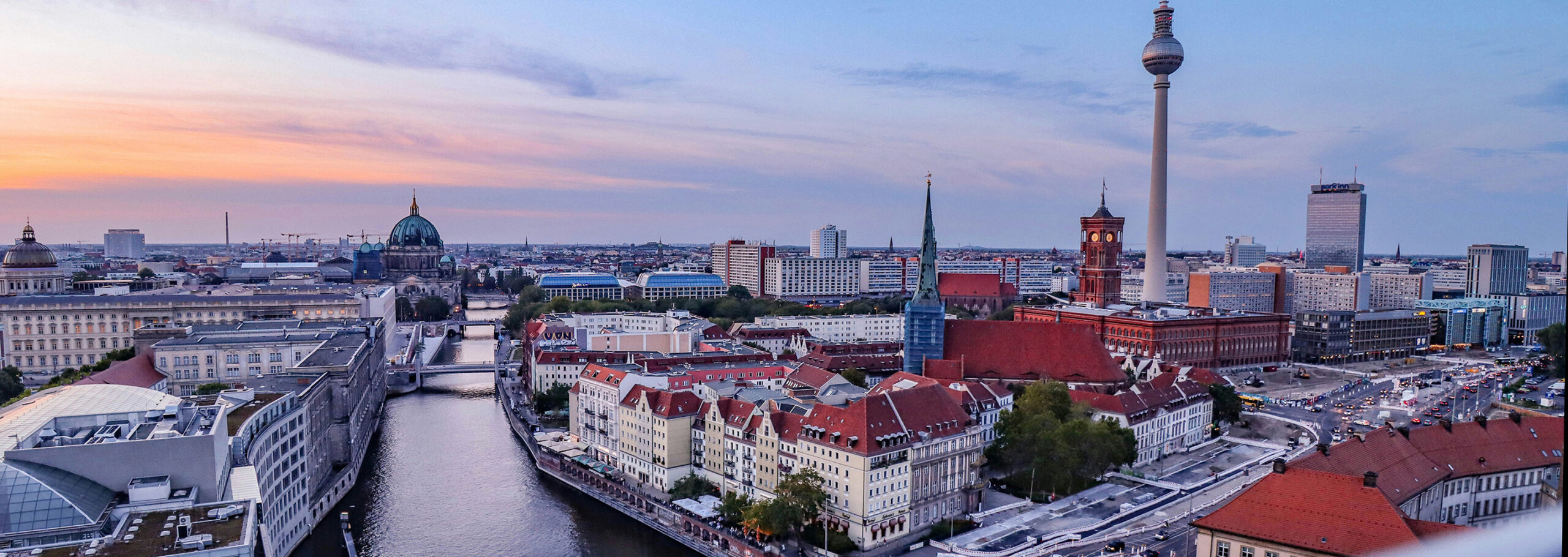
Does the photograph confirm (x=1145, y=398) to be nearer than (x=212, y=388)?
No

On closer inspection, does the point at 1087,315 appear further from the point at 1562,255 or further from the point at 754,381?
the point at 1562,255

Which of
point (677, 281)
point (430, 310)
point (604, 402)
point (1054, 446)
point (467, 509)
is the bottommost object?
point (467, 509)

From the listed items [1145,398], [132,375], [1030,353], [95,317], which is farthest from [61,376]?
[1145,398]

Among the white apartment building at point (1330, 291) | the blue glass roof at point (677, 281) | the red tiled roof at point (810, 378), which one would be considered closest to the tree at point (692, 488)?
the red tiled roof at point (810, 378)

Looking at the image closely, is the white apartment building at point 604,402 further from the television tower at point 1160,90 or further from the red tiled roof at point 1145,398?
the television tower at point 1160,90

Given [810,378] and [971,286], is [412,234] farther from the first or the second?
[810,378]

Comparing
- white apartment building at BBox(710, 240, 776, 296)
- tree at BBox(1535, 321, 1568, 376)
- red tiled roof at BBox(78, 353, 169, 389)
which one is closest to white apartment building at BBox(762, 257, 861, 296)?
white apartment building at BBox(710, 240, 776, 296)
